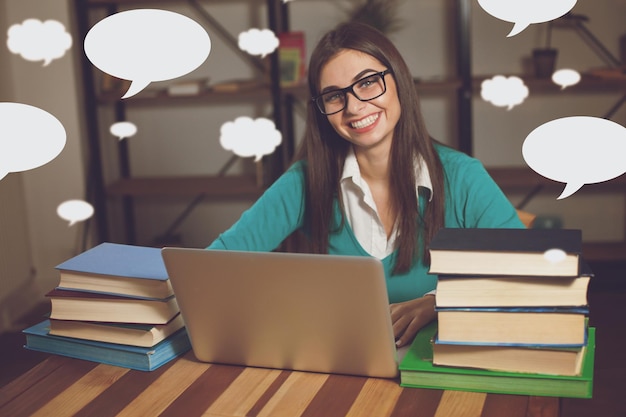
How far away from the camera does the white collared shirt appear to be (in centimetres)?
175

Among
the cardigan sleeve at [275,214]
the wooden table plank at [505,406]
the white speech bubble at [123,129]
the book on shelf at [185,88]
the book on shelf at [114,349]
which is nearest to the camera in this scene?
the wooden table plank at [505,406]

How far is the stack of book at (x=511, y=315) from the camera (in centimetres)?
107

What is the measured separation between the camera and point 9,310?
3477mm

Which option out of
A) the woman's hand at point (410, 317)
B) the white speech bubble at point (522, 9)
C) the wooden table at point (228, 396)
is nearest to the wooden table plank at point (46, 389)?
the wooden table at point (228, 396)

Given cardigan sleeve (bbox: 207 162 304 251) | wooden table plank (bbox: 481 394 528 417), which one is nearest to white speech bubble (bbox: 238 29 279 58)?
cardigan sleeve (bbox: 207 162 304 251)

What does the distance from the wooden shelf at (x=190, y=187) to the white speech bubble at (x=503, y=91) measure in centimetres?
116

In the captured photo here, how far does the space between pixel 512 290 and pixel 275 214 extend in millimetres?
877

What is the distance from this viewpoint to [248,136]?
3936mm

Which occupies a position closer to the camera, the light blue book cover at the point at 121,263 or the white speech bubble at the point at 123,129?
the light blue book cover at the point at 121,263

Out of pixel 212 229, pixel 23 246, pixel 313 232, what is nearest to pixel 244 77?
pixel 212 229

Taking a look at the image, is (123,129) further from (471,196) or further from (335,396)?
(335,396)

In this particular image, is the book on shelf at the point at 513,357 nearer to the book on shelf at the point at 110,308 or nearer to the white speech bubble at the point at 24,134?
the book on shelf at the point at 110,308

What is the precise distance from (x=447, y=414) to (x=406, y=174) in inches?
30.4

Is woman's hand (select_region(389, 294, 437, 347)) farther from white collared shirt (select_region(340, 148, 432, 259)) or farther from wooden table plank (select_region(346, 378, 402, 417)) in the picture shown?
white collared shirt (select_region(340, 148, 432, 259))
